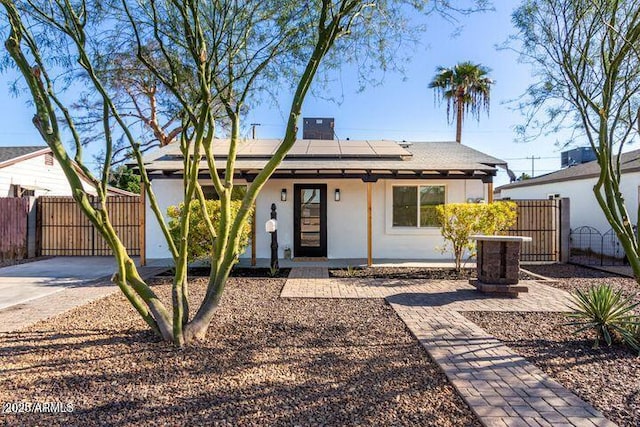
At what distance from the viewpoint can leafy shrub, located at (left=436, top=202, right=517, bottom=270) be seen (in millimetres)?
8570

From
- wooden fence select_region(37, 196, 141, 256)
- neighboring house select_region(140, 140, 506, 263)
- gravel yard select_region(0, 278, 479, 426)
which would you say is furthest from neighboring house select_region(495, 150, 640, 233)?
wooden fence select_region(37, 196, 141, 256)

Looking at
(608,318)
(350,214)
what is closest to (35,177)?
(350,214)

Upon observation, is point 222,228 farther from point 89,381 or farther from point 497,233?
point 497,233

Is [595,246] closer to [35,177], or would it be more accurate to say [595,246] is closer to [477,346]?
[477,346]

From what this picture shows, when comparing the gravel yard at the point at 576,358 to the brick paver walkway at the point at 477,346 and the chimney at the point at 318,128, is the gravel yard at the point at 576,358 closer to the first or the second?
the brick paver walkway at the point at 477,346

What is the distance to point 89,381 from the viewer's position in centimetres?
327

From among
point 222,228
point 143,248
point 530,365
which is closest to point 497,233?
point 530,365

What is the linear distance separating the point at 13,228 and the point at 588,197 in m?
20.8

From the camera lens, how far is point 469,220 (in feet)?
28.0

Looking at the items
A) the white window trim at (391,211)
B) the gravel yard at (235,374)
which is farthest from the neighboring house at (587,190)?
the gravel yard at (235,374)

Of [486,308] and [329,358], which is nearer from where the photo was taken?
[329,358]

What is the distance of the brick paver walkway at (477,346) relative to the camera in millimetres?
2811

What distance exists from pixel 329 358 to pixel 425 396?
112 centimetres

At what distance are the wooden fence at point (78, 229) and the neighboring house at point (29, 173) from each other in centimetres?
260
